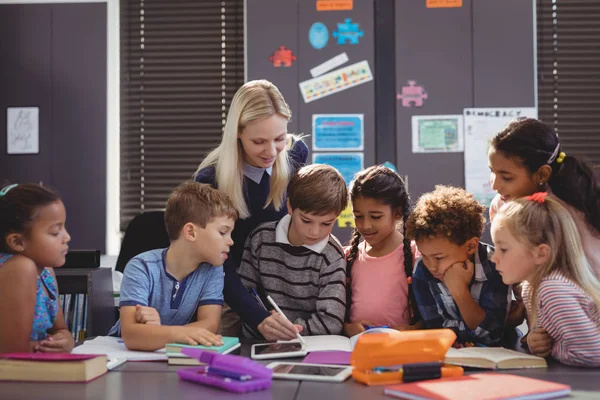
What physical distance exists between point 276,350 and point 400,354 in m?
0.33

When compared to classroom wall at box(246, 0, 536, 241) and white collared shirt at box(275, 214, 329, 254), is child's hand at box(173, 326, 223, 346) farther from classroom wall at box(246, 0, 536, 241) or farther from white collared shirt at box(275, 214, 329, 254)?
classroom wall at box(246, 0, 536, 241)

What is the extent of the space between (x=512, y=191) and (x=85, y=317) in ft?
5.22

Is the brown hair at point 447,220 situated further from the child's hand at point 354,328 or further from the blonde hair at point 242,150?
the blonde hair at point 242,150

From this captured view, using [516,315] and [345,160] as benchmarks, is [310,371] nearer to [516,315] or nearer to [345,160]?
[516,315]

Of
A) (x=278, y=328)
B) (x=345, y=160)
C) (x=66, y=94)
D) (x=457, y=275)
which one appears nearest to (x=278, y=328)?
(x=278, y=328)

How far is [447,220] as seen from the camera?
65.1 inches

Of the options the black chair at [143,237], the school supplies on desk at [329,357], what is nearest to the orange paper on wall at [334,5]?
the black chair at [143,237]

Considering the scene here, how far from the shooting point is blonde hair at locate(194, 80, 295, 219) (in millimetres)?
1938

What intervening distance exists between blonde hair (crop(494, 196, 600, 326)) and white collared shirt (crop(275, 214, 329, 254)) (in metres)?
0.56

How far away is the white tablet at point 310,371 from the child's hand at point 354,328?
0.44m

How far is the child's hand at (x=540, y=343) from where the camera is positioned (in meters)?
1.41

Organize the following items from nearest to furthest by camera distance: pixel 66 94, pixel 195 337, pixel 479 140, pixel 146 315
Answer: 1. pixel 195 337
2. pixel 146 315
3. pixel 479 140
4. pixel 66 94

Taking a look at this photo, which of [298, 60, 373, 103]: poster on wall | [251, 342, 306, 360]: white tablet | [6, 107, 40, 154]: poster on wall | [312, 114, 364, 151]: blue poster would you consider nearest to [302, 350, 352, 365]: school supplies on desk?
[251, 342, 306, 360]: white tablet

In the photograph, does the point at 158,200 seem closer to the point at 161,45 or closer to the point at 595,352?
the point at 161,45
